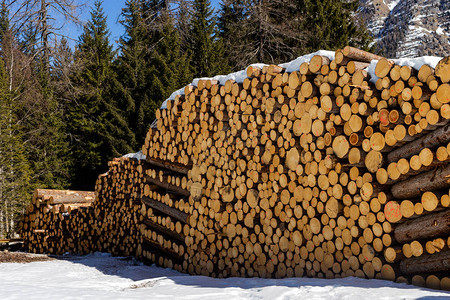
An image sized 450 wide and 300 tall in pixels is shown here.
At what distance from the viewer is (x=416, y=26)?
5434 cm

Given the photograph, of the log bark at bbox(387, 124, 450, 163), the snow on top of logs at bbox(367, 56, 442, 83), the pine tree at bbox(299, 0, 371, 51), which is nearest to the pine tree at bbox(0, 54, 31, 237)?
the pine tree at bbox(299, 0, 371, 51)

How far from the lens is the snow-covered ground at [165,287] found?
3598 mm

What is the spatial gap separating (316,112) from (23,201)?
51.8 feet

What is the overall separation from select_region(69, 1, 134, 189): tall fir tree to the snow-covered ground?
497 inches

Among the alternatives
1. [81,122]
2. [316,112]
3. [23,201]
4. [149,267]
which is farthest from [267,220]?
[81,122]

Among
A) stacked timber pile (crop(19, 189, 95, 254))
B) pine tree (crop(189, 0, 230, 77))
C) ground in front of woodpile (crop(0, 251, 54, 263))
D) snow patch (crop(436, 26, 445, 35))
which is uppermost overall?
snow patch (crop(436, 26, 445, 35))

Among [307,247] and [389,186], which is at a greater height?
[389,186]

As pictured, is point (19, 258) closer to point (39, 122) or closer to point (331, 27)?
point (39, 122)

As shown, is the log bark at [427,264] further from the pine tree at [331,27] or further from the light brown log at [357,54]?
the pine tree at [331,27]

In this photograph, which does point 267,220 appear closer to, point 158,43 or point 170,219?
point 170,219

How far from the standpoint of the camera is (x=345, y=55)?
173 inches

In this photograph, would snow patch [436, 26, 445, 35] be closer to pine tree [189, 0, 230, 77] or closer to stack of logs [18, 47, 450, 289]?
pine tree [189, 0, 230, 77]

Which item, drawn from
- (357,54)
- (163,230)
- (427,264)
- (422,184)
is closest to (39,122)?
(163,230)

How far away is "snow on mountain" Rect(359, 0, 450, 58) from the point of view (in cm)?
5031
